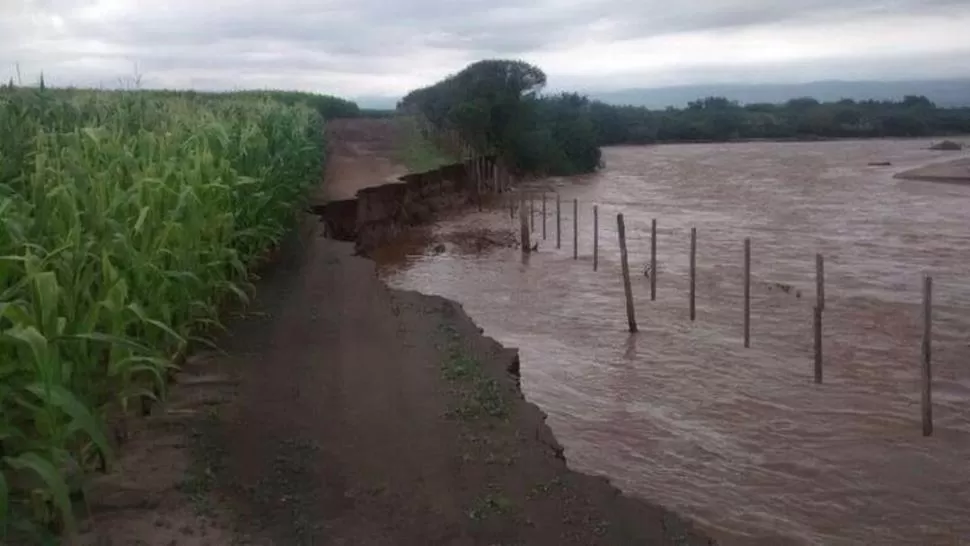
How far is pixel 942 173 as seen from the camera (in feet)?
140

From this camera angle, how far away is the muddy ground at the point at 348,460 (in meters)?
4.08

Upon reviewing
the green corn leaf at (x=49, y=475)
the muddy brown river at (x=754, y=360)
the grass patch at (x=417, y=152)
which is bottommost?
the muddy brown river at (x=754, y=360)

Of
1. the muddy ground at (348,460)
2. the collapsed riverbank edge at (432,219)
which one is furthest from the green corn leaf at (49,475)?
the collapsed riverbank edge at (432,219)

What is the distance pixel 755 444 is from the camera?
30.9 feet

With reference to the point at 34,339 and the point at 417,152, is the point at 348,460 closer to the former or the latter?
the point at 34,339

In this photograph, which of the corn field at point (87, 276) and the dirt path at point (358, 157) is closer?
the corn field at point (87, 276)

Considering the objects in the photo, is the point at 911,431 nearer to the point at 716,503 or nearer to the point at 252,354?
the point at 716,503

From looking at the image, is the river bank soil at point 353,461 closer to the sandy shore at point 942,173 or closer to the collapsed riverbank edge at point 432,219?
the collapsed riverbank edge at point 432,219

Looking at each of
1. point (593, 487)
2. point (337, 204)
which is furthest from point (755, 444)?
point (337, 204)

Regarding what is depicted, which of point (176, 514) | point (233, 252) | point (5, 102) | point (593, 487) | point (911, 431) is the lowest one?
point (911, 431)

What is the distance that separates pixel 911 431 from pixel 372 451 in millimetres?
6863

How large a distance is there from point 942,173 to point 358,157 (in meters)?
25.8

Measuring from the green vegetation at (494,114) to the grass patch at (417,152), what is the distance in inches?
30.9

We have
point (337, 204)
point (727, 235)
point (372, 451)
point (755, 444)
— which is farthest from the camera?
point (727, 235)
